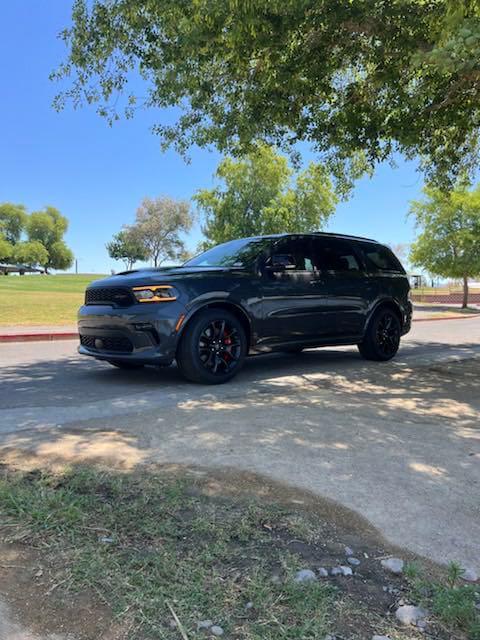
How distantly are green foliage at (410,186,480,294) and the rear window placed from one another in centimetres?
2165

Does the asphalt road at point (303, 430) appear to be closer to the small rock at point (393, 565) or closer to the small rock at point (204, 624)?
the small rock at point (393, 565)

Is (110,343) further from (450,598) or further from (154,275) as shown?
(450,598)

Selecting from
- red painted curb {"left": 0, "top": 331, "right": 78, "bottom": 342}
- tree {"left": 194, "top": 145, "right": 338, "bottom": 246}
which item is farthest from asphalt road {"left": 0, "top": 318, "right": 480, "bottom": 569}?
tree {"left": 194, "top": 145, "right": 338, "bottom": 246}

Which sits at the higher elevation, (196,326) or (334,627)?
(196,326)

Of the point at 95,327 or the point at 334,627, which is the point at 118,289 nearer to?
the point at 95,327

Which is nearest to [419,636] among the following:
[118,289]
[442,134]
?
[118,289]

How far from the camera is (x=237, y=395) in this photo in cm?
568

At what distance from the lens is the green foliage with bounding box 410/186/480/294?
2848 cm

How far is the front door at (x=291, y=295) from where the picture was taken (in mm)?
6656

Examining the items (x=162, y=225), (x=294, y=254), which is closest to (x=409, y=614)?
(x=294, y=254)

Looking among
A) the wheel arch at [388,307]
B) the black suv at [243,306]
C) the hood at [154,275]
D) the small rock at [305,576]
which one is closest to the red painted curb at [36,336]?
the black suv at [243,306]

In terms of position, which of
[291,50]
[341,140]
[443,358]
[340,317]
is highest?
[291,50]

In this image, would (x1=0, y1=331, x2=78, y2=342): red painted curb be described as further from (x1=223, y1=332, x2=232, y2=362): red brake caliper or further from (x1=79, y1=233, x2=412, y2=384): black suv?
(x1=223, y1=332, x2=232, y2=362): red brake caliper

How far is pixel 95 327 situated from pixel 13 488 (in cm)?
348
